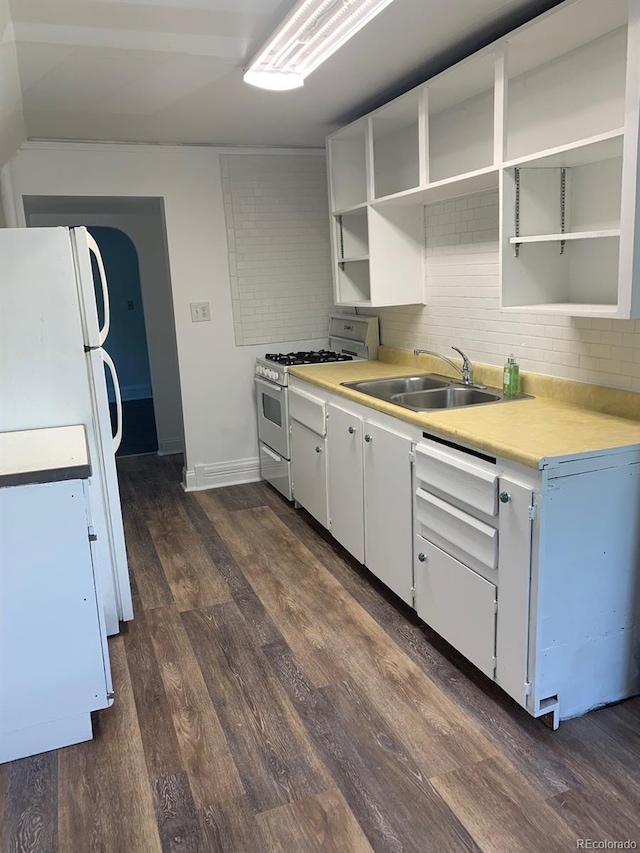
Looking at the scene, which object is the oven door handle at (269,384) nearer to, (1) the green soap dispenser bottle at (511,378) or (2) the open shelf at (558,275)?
(1) the green soap dispenser bottle at (511,378)

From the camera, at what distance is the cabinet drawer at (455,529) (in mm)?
2062

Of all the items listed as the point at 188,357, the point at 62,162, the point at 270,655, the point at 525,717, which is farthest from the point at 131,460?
the point at 525,717

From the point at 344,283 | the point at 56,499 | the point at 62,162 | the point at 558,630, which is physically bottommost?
the point at 558,630

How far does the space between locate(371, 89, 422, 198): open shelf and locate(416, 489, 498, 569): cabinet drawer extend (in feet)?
6.14

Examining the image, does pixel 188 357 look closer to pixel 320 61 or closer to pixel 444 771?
pixel 320 61

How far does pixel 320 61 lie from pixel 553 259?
1.19m


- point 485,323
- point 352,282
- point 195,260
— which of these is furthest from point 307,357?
point 485,323

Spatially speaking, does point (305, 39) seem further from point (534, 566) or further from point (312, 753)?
point (312, 753)

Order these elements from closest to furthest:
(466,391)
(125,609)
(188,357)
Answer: (125,609) < (466,391) < (188,357)

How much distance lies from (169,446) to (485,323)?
3.25 meters

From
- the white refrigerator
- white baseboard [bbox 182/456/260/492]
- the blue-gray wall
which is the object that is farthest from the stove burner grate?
the blue-gray wall

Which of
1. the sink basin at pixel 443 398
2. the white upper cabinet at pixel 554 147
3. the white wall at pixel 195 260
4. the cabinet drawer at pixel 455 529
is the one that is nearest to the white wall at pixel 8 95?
the white wall at pixel 195 260

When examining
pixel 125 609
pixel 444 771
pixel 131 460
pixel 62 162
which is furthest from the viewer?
pixel 131 460

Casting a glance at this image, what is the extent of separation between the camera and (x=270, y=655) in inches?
98.9
